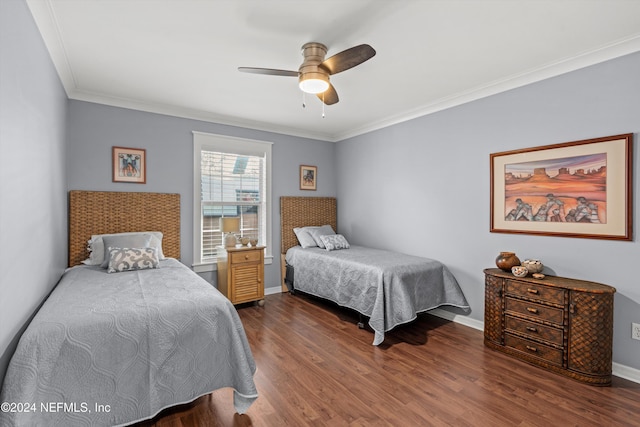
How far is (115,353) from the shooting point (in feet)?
5.48

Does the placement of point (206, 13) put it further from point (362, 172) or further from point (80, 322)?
point (362, 172)

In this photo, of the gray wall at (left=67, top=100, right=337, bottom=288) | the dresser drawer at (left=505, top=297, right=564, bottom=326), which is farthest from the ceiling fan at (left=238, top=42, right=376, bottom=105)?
the dresser drawer at (left=505, top=297, right=564, bottom=326)

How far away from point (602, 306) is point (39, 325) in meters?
3.65

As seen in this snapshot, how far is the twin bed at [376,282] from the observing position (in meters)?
3.09

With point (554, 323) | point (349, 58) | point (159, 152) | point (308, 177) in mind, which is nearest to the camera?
point (349, 58)

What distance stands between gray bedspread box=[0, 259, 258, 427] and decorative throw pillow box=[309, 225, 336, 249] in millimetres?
2519

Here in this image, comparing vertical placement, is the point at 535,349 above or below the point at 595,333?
below

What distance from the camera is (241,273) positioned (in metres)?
4.03

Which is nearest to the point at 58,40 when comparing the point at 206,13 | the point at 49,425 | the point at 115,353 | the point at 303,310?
the point at 206,13

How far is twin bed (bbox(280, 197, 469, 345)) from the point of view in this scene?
3094 mm

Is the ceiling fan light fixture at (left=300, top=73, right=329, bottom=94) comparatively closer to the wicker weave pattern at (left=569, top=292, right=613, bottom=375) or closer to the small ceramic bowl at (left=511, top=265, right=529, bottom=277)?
the small ceramic bowl at (left=511, top=265, right=529, bottom=277)

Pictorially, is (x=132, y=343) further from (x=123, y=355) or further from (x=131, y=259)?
(x=131, y=259)

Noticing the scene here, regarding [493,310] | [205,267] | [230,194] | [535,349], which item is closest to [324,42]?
[230,194]

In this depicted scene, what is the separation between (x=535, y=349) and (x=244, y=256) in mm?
3240
